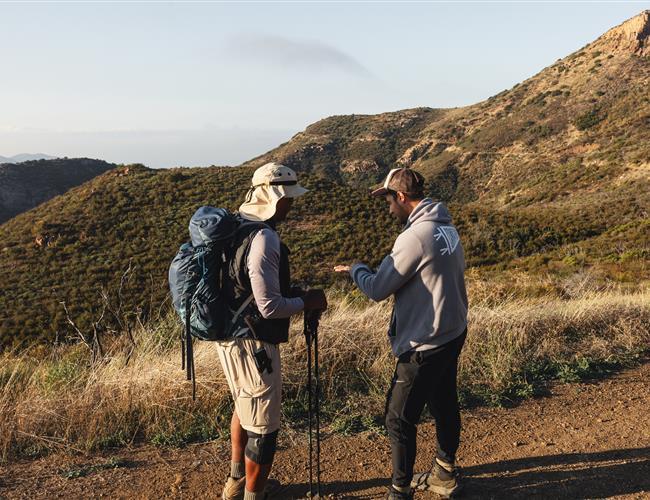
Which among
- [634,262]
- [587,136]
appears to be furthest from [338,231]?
[587,136]

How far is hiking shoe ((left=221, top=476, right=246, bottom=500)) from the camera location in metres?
2.95

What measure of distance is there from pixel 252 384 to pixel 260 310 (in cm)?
43

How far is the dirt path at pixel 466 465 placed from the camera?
315 cm

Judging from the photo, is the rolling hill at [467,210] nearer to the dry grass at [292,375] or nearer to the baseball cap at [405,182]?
the dry grass at [292,375]

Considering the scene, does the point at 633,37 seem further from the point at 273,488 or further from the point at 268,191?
the point at 273,488

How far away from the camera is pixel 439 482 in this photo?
10.1ft

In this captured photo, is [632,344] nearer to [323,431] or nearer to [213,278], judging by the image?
[323,431]

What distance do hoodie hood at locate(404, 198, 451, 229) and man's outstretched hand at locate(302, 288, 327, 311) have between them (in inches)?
23.3

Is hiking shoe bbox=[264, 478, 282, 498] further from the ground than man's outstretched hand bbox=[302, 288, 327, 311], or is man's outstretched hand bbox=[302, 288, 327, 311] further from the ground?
man's outstretched hand bbox=[302, 288, 327, 311]

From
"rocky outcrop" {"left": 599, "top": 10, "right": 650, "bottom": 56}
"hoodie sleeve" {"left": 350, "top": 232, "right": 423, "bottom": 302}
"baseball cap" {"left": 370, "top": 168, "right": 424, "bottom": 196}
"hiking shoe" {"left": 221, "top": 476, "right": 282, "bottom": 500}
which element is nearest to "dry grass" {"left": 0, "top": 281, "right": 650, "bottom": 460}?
"hiking shoe" {"left": 221, "top": 476, "right": 282, "bottom": 500}

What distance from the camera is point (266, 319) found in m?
2.57

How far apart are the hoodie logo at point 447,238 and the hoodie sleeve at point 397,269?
12 cm

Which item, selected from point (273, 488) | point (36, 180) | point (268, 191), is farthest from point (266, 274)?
point (36, 180)

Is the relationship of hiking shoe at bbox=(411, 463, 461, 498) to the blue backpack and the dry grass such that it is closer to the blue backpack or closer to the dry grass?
the dry grass
